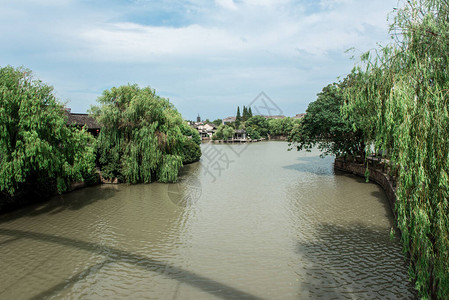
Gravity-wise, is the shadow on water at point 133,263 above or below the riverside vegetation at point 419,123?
below

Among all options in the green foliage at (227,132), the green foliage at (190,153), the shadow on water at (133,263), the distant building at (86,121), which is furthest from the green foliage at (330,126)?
the green foliage at (227,132)

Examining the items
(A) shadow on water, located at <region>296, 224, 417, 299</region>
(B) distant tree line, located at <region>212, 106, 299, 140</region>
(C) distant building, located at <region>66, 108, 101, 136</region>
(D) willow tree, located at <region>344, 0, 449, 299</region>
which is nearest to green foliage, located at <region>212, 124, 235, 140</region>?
(B) distant tree line, located at <region>212, 106, 299, 140</region>

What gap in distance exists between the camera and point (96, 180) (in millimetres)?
18797

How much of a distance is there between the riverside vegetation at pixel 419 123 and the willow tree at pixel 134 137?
14071mm

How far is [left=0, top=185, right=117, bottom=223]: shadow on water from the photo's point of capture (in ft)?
42.4

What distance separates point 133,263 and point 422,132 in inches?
311

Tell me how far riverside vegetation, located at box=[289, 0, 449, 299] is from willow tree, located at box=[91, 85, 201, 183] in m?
14.1

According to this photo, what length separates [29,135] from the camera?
11.2 metres

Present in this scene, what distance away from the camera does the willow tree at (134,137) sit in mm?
18297

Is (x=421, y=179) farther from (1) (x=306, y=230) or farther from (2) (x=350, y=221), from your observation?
(2) (x=350, y=221)

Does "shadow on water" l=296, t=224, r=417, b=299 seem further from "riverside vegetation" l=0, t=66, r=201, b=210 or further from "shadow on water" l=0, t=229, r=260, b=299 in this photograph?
"riverside vegetation" l=0, t=66, r=201, b=210

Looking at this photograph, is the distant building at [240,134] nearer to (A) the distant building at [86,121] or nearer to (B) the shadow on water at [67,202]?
(A) the distant building at [86,121]

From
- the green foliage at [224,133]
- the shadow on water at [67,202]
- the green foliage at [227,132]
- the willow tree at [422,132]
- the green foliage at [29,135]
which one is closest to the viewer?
the willow tree at [422,132]

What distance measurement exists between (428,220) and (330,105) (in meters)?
17.9
